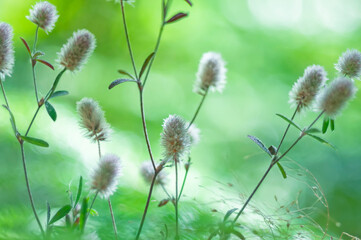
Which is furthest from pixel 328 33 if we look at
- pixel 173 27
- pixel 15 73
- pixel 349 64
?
pixel 349 64

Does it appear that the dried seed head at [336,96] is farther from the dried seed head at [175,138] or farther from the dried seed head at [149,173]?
the dried seed head at [149,173]

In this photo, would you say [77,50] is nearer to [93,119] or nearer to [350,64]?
[93,119]

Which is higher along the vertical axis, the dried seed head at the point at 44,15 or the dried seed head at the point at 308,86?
the dried seed head at the point at 308,86

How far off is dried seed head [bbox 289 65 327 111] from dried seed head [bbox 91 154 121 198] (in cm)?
21

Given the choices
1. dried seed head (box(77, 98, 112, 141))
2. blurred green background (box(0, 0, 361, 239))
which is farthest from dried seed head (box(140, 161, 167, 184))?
blurred green background (box(0, 0, 361, 239))

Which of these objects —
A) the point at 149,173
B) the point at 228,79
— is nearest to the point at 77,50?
the point at 149,173

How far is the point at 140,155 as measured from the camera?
1.53 metres

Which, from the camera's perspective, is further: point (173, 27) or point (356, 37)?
point (173, 27)

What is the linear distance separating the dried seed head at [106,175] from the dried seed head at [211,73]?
180 millimetres

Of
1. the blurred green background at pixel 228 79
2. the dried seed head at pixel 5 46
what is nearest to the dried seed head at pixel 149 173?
the dried seed head at pixel 5 46

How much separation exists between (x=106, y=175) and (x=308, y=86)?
232mm

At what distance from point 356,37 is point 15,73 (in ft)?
5.36

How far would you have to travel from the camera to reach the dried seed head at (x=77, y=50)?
1.32 ft

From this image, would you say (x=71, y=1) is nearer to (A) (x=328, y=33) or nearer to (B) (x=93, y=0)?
(B) (x=93, y=0)
